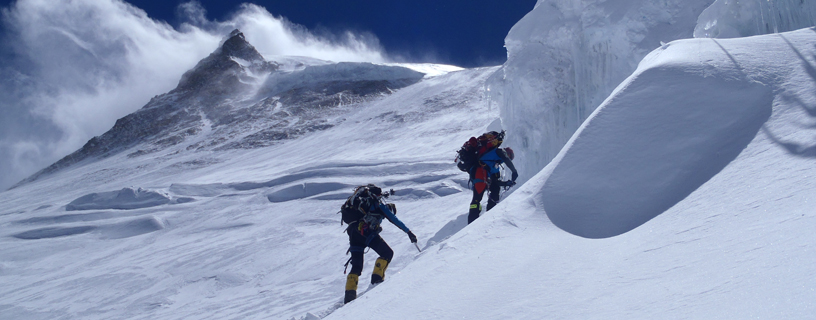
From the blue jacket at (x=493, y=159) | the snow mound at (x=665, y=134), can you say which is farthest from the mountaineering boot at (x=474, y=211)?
the snow mound at (x=665, y=134)

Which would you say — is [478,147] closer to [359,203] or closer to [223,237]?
[359,203]

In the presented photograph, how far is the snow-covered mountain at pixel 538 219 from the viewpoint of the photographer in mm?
2486

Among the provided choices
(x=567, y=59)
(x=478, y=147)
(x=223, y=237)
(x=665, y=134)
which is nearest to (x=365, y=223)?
(x=478, y=147)

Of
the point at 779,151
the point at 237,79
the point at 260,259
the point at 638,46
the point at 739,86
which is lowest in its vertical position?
the point at 260,259

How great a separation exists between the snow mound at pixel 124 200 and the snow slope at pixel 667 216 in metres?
13.5

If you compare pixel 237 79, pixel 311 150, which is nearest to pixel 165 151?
pixel 311 150

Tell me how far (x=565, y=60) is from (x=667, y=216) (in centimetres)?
730

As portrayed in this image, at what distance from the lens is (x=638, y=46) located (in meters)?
8.65

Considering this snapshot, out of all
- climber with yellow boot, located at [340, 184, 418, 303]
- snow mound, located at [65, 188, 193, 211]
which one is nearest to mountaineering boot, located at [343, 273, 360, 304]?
climber with yellow boot, located at [340, 184, 418, 303]

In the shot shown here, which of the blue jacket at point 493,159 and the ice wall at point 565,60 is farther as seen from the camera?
the ice wall at point 565,60

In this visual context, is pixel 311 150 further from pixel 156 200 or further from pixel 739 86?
pixel 739 86

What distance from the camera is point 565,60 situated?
9945 millimetres

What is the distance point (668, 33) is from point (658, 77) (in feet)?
15.9

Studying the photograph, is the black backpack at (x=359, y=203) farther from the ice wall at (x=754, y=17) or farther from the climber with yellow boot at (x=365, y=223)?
the ice wall at (x=754, y=17)
